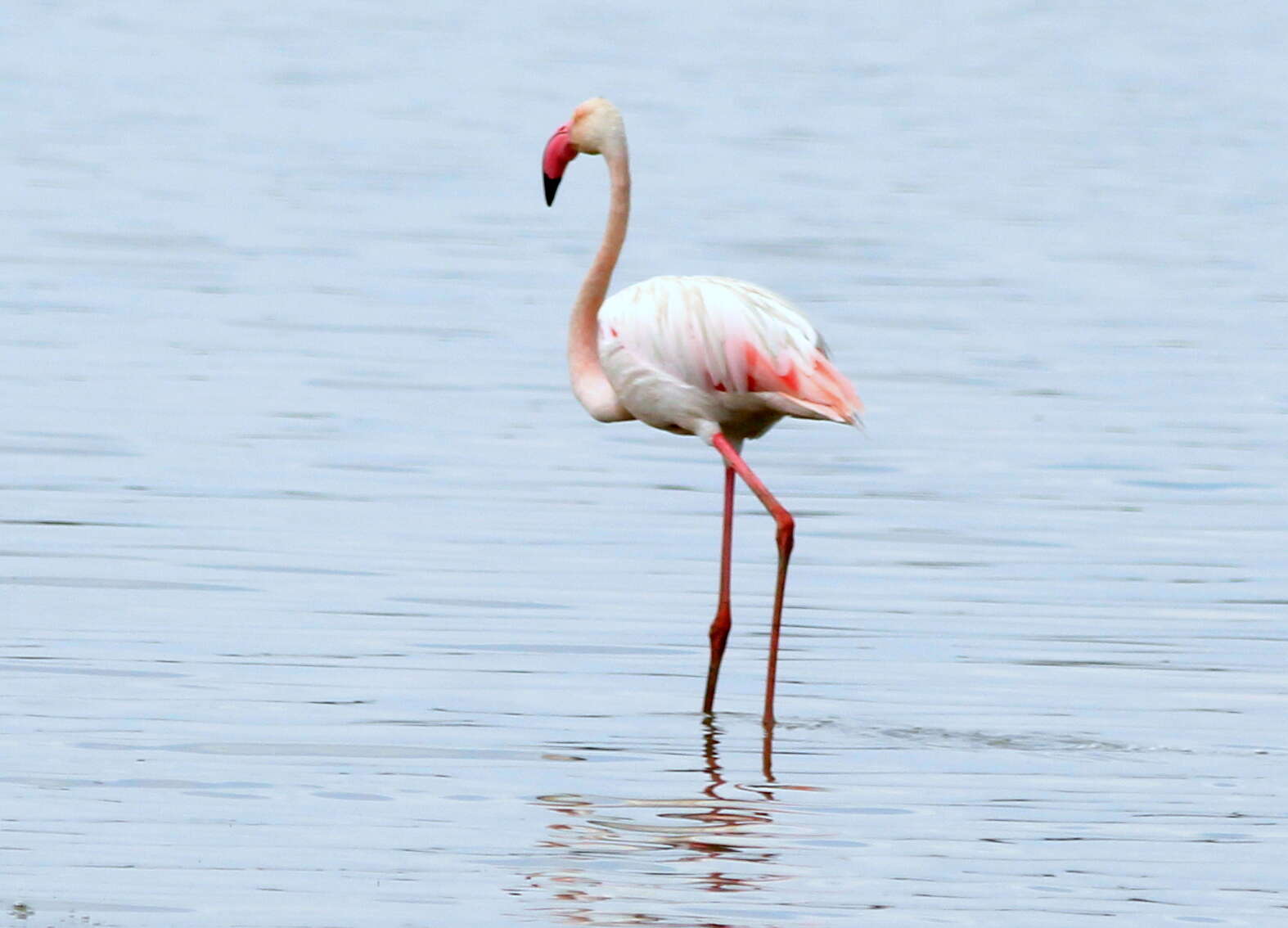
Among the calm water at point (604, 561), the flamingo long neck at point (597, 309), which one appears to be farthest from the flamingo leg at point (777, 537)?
the flamingo long neck at point (597, 309)

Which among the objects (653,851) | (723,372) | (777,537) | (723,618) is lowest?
(653,851)

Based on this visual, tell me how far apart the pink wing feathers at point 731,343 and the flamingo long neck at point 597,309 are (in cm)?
34

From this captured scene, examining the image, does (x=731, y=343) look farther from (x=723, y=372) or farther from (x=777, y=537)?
(x=777, y=537)

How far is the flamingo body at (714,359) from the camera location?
822 centimetres

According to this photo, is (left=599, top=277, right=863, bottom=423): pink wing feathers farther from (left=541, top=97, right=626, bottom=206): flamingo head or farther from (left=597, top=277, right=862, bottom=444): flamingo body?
(left=541, top=97, right=626, bottom=206): flamingo head

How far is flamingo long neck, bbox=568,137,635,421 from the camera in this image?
883cm

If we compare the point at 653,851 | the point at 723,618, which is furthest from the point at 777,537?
the point at 653,851

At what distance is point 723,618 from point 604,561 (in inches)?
77.4

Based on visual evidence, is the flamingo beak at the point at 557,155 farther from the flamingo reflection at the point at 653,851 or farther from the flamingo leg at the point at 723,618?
the flamingo reflection at the point at 653,851

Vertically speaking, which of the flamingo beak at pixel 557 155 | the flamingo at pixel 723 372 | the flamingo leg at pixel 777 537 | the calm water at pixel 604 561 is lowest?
the calm water at pixel 604 561

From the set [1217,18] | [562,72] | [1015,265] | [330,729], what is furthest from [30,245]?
[1217,18]

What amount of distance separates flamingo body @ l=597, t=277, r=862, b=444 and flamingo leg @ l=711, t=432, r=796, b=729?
9 centimetres

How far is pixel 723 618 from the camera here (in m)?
8.34

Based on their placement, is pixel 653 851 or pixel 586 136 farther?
pixel 586 136
